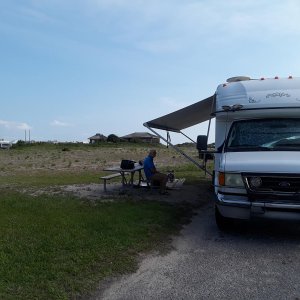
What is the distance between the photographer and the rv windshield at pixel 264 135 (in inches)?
289

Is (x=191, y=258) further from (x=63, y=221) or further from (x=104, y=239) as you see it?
(x=63, y=221)

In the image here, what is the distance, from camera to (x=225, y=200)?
22.4 feet

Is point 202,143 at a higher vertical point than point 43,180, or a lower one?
higher

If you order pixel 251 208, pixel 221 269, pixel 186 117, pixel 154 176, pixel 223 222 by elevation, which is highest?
pixel 186 117

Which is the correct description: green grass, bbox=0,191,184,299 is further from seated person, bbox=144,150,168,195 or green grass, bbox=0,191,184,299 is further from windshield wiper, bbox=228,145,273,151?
seated person, bbox=144,150,168,195

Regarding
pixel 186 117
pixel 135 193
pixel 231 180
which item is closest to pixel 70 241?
pixel 231 180

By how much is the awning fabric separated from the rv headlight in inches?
192

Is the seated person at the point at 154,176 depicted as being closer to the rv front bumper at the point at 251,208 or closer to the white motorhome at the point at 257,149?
the white motorhome at the point at 257,149

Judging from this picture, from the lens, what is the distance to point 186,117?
44.3 feet

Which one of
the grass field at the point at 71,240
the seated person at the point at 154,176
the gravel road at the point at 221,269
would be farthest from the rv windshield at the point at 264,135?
the seated person at the point at 154,176

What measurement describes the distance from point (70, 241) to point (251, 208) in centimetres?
289

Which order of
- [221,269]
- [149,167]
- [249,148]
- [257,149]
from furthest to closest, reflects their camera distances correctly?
[149,167]
[249,148]
[257,149]
[221,269]

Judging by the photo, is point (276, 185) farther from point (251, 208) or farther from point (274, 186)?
point (251, 208)

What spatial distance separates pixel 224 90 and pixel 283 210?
324 cm
